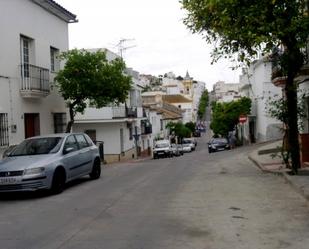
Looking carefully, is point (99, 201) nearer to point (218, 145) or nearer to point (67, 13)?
point (67, 13)

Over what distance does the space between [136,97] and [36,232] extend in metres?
42.9

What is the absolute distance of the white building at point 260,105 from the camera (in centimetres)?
4450

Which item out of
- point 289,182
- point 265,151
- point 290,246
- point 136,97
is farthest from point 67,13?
point 136,97

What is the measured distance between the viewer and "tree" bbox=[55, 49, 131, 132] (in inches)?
942

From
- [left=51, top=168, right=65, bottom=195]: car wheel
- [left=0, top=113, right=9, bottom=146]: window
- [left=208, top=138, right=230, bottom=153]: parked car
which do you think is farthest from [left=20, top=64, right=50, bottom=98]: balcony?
[left=208, top=138, right=230, bottom=153]: parked car

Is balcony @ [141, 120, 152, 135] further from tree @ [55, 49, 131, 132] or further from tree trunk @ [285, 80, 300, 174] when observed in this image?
tree trunk @ [285, 80, 300, 174]

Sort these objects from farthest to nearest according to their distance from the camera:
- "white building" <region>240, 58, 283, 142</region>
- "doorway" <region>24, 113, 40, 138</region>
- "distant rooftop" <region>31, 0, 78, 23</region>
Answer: "white building" <region>240, 58, 283, 142</region>
"distant rooftop" <region>31, 0, 78, 23</region>
"doorway" <region>24, 113, 40, 138</region>

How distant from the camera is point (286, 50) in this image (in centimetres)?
1512

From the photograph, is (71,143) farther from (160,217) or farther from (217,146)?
(217,146)

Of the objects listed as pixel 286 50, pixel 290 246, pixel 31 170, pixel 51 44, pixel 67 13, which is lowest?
pixel 290 246

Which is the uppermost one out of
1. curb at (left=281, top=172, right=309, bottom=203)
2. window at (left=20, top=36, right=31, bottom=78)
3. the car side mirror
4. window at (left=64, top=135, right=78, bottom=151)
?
window at (left=20, top=36, right=31, bottom=78)

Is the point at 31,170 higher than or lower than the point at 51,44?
lower

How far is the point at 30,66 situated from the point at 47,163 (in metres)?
9.81

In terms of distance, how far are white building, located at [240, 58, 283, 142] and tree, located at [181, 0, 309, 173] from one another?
24612 millimetres
